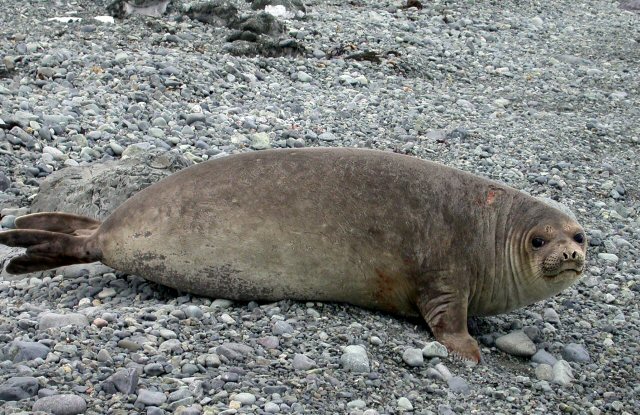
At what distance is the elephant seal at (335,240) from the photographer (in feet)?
15.8

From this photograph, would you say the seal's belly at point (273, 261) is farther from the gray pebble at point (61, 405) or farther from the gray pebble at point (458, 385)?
the gray pebble at point (61, 405)

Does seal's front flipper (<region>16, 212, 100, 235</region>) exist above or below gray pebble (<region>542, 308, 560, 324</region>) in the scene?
above

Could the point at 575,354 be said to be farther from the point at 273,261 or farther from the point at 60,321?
the point at 60,321

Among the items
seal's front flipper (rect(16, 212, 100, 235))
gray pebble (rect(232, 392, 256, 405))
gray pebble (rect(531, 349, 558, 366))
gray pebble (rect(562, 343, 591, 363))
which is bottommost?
gray pebble (rect(562, 343, 591, 363))

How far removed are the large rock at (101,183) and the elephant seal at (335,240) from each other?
703 mm

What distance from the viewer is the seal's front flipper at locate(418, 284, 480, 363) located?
4695 mm

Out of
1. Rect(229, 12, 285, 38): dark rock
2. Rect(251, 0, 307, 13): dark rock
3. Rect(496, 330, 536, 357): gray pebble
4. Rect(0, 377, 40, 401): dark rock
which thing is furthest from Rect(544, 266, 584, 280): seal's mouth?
Rect(251, 0, 307, 13): dark rock

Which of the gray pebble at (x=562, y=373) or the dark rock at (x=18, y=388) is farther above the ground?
the dark rock at (x=18, y=388)

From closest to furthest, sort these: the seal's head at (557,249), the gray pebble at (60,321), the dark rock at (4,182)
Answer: the gray pebble at (60,321)
the seal's head at (557,249)
the dark rock at (4,182)

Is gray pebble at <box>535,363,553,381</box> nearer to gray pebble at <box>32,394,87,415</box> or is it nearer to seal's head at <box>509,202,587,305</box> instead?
seal's head at <box>509,202,587,305</box>

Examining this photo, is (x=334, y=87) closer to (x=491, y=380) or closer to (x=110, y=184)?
(x=110, y=184)

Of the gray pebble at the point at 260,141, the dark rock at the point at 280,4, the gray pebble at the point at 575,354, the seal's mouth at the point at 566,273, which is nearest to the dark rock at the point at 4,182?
the gray pebble at the point at 260,141

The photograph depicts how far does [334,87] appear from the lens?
9602mm

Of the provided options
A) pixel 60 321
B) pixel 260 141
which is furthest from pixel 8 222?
pixel 260 141
